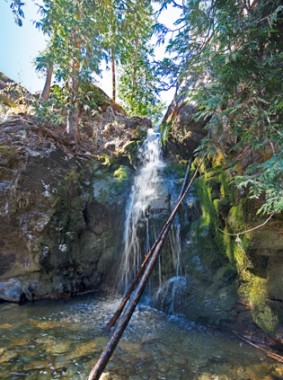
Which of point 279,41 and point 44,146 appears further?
point 44,146

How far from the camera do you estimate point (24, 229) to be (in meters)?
6.18

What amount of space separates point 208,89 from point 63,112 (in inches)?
283

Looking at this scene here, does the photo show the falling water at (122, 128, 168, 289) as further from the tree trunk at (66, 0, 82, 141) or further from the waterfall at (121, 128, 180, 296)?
the tree trunk at (66, 0, 82, 141)

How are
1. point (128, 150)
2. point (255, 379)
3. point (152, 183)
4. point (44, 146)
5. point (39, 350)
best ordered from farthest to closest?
point (128, 150)
point (152, 183)
point (44, 146)
point (39, 350)
point (255, 379)

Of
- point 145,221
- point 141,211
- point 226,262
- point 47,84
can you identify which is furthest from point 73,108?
point 226,262

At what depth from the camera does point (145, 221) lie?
673 centimetres

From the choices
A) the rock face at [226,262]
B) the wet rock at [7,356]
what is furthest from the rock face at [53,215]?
the wet rock at [7,356]

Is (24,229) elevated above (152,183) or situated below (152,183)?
below

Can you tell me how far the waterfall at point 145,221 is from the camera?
20.3 feet

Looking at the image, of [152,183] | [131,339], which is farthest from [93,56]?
[131,339]

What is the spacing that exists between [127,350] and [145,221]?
3361mm

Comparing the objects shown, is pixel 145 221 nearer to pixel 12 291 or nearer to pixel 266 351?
pixel 12 291

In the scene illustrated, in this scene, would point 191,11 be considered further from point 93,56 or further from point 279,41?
point 93,56

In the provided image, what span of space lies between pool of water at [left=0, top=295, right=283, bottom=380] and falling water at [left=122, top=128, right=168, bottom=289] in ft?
5.20
